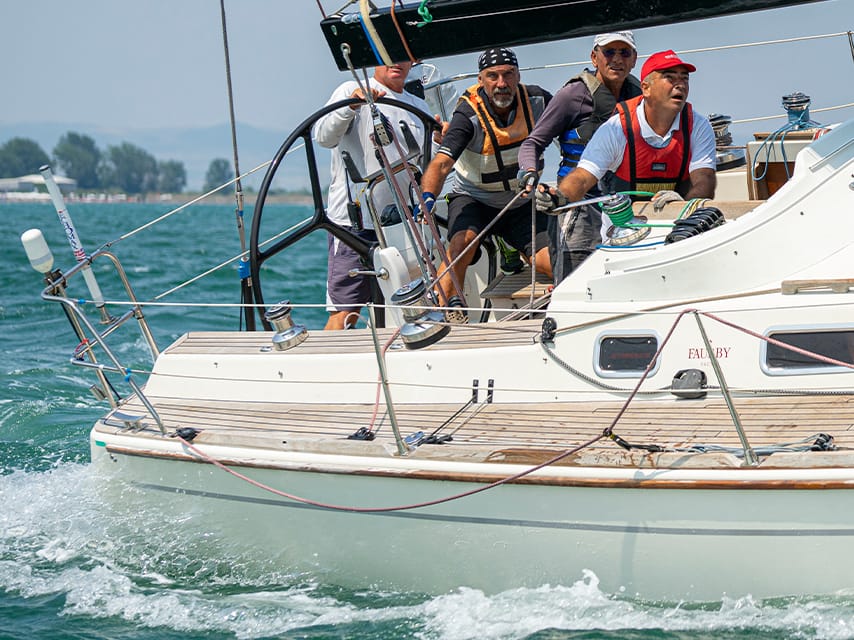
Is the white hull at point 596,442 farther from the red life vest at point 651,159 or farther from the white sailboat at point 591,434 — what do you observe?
the red life vest at point 651,159

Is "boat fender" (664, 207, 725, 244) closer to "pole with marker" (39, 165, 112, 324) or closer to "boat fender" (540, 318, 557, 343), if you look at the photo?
"boat fender" (540, 318, 557, 343)

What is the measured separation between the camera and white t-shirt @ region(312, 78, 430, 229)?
6.45 metres

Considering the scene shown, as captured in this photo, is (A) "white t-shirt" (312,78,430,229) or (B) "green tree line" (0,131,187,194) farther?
(B) "green tree line" (0,131,187,194)

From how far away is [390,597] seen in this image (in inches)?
184

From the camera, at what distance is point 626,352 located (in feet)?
16.1

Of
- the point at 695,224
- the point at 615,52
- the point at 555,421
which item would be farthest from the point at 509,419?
the point at 615,52

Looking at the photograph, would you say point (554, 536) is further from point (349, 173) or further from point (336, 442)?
point (349, 173)

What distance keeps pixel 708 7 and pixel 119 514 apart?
3.47 m

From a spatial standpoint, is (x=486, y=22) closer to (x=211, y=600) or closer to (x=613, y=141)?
(x=613, y=141)

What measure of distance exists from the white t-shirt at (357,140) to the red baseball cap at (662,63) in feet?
6.18

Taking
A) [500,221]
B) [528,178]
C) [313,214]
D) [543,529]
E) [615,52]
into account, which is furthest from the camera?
[500,221]

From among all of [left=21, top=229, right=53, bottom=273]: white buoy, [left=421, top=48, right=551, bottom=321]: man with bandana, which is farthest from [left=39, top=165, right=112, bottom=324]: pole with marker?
[left=421, top=48, right=551, bottom=321]: man with bandana

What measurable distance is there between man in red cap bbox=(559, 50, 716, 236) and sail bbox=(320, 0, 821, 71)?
633 millimetres

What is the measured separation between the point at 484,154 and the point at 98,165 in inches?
5809
